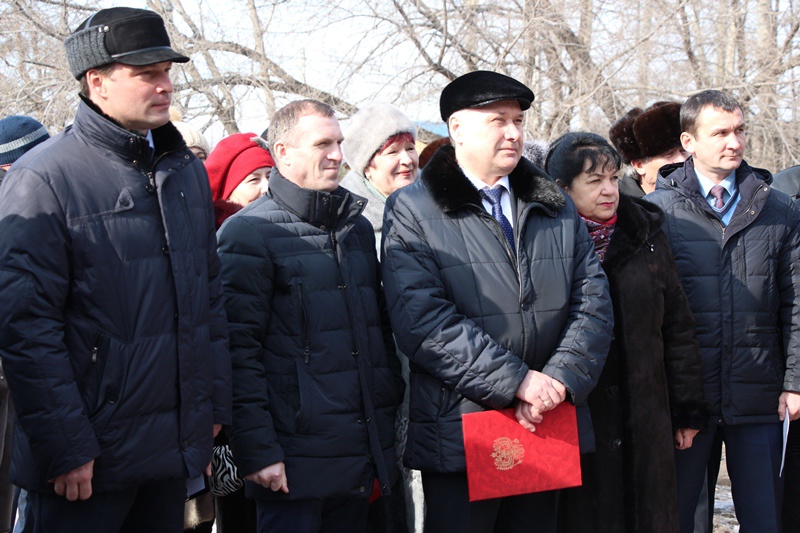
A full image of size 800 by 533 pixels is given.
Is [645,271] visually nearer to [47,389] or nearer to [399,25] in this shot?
[47,389]

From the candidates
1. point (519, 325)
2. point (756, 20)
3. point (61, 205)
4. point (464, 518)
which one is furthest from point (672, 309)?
point (756, 20)

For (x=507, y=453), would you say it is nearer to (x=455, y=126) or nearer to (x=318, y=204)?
(x=318, y=204)

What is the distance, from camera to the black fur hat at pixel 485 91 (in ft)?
10.7

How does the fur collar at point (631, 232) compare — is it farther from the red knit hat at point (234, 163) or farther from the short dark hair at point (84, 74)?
the short dark hair at point (84, 74)

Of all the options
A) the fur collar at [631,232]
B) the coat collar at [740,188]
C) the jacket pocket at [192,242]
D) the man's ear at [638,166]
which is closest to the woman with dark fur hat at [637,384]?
the fur collar at [631,232]

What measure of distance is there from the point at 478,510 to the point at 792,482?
1.86 meters

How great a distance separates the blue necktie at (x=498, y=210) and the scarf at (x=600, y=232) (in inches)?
21.8

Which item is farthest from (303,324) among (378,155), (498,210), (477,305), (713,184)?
(713,184)

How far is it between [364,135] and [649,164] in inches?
69.2

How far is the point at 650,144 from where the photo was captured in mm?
4891

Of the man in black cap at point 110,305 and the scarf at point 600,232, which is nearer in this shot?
the man in black cap at point 110,305

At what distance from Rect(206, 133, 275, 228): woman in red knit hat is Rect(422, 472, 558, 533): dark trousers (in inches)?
70.8

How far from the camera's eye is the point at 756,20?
29.0 feet

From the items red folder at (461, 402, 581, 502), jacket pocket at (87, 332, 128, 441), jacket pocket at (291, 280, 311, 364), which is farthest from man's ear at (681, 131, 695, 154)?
jacket pocket at (87, 332, 128, 441)
